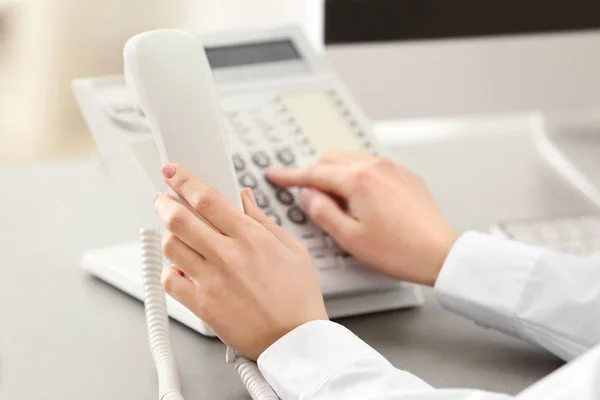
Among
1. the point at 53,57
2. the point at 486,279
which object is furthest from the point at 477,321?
the point at 53,57

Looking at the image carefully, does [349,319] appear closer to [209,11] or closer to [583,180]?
[583,180]

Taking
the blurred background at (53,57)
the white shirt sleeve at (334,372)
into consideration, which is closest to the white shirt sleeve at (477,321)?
the white shirt sleeve at (334,372)

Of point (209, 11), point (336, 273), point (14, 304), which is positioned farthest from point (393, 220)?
point (209, 11)

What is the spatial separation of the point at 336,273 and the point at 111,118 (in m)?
Result: 0.20

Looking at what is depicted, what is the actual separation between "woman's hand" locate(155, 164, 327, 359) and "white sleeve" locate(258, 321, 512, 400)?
13 mm

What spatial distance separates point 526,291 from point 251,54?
1.06ft

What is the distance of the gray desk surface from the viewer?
0.56 metres

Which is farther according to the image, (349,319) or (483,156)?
(483,156)

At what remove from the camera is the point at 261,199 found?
2.18 ft

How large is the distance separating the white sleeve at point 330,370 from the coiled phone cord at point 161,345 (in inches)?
0.6

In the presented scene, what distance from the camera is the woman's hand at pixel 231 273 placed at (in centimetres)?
51

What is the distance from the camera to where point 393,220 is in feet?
2.14

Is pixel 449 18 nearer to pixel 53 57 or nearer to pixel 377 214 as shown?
pixel 377 214

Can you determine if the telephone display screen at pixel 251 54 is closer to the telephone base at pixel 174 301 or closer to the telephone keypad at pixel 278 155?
the telephone keypad at pixel 278 155
